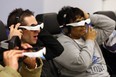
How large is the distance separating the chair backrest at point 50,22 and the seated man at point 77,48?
58 mm

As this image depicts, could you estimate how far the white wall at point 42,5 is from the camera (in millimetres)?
2428

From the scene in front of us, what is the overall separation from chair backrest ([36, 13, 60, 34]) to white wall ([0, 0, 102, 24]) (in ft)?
1.28

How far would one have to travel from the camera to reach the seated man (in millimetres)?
1926

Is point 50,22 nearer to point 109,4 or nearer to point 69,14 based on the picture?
point 69,14

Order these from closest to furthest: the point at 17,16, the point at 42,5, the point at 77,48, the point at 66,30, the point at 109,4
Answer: the point at 17,16 < the point at 77,48 < the point at 66,30 < the point at 42,5 < the point at 109,4

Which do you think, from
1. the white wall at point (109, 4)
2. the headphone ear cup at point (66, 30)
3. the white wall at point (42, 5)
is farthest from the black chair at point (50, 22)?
the white wall at point (109, 4)

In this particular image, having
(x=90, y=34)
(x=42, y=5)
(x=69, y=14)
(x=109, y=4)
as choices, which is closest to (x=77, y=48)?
(x=90, y=34)

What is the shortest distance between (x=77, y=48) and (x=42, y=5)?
0.95 meters

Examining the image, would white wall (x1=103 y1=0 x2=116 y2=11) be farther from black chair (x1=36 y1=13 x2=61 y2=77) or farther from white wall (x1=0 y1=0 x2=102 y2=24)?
black chair (x1=36 y1=13 x2=61 y2=77)

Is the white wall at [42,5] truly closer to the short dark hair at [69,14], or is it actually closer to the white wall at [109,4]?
the white wall at [109,4]

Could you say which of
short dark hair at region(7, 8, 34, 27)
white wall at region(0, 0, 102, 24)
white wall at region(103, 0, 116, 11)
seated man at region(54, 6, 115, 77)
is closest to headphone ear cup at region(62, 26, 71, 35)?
seated man at region(54, 6, 115, 77)

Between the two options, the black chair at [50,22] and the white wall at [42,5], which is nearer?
the black chair at [50,22]

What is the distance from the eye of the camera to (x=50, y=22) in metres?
2.21

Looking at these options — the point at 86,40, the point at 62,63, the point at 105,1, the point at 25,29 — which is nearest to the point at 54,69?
the point at 62,63
